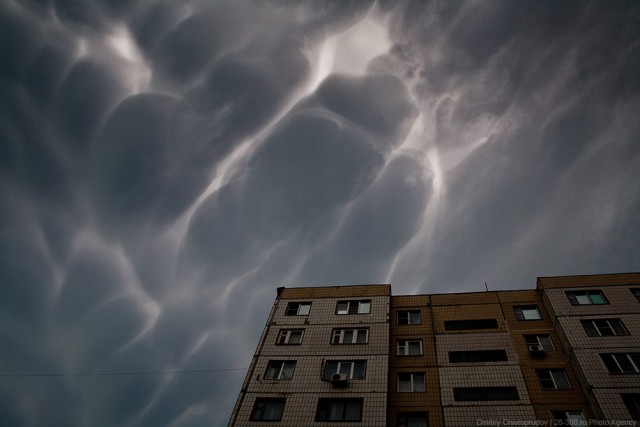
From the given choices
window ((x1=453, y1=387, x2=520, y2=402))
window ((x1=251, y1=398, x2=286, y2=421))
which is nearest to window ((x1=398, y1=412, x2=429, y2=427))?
window ((x1=453, y1=387, x2=520, y2=402))

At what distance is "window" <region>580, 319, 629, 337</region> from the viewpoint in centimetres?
2581

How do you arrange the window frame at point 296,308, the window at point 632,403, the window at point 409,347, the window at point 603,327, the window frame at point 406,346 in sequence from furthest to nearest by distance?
the window frame at point 296,308 < the window at point 409,347 < the window frame at point 406,346 < the window at point 603,327 < the window at point 632,403

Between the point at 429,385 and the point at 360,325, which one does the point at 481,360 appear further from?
the point at 360,325

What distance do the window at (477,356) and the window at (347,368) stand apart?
6711mm

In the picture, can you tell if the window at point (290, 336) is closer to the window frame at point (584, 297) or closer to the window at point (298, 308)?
the window at point (298, 308)

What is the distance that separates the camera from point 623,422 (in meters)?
20.6

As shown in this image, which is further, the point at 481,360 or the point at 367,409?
the point at 481,360

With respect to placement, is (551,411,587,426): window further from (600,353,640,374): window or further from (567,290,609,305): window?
(567,290,609,305): window

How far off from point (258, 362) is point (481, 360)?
1667 cm

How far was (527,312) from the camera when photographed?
29.7 meters

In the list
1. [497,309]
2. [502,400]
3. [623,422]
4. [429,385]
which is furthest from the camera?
[497,309]

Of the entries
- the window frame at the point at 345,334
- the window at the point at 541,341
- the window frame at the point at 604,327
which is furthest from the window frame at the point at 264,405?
the window frame at the point at 604,327

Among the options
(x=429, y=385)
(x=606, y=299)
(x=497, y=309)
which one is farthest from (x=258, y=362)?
(x=606, y=299)

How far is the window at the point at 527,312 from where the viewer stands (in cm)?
2927
